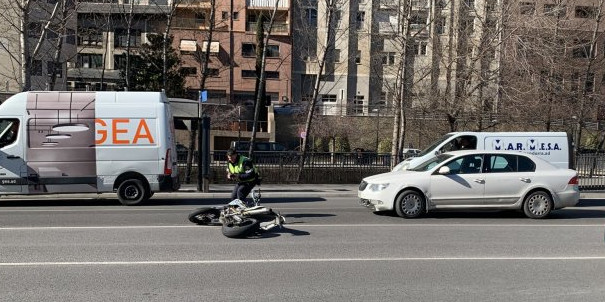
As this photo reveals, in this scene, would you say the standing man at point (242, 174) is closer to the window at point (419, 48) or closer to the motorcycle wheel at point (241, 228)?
the motorcycle wheel at point (241, 228)

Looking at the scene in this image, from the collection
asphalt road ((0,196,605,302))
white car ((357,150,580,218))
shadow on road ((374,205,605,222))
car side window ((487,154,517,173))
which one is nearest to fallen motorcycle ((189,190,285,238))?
asphalt road ((0,196,605,302))

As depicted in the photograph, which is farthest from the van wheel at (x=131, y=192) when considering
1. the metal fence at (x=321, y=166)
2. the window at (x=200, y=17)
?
the window at (x=200, y=17)

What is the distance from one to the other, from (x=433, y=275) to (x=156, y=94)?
9.59 metres

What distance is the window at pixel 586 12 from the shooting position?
29.1 m

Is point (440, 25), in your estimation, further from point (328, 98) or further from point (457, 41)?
point (328, 98)

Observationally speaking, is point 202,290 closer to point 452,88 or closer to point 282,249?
point 282,249

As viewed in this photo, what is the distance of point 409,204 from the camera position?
39.6ft

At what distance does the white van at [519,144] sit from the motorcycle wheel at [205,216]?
21.6ft

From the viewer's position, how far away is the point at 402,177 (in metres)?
12.2

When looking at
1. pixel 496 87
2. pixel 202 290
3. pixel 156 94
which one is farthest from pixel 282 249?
pixel 496 87

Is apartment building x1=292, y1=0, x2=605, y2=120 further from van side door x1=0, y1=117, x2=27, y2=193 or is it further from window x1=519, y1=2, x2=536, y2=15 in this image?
van side door x1=0, y1=117, x2=27, y2=193

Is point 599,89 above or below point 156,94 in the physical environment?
above

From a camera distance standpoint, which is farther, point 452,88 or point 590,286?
point 452,88

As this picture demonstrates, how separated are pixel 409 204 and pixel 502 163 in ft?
7.74
